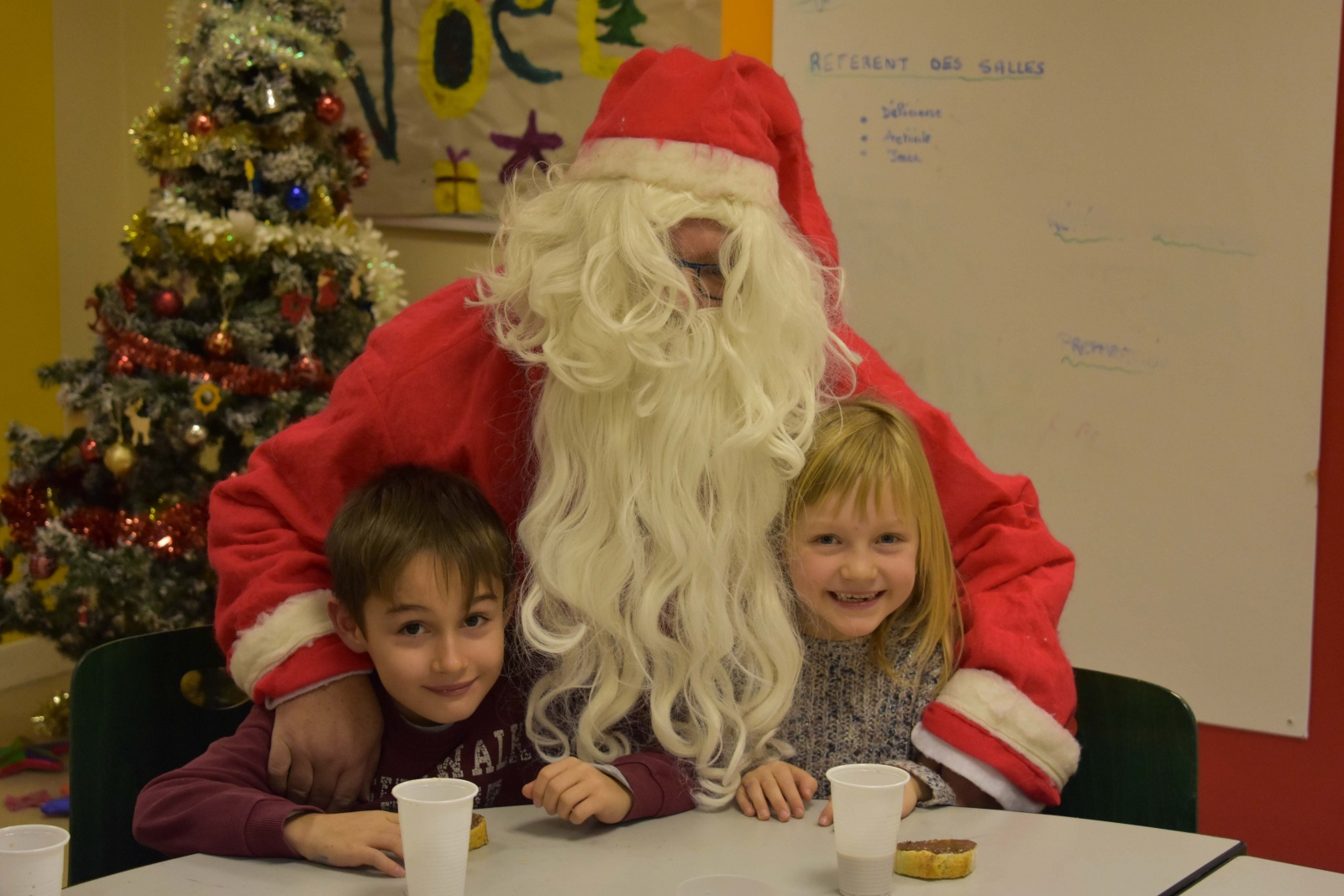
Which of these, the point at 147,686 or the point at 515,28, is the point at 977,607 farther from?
the point at 515,28

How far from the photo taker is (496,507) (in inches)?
77.0

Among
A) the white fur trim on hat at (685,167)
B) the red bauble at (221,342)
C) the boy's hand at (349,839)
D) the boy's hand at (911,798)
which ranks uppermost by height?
the white fur trim on hat at (685,167)

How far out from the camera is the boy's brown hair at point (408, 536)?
163 centimetres

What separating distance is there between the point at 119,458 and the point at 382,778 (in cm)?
204

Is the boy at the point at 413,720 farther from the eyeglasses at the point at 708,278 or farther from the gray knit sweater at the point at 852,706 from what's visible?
the eyeglasses at the point at 708,278

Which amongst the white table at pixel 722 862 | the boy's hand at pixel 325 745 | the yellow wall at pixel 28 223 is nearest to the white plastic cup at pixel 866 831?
the white table at pixel 722 862

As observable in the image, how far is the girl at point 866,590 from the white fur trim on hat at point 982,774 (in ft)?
0.11

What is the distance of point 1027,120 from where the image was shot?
9.89 ft

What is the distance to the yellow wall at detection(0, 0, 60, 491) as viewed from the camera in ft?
14.2

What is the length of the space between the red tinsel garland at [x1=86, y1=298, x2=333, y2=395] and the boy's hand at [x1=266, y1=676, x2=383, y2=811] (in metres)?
1.93

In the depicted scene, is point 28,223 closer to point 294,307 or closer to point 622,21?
point 294,307

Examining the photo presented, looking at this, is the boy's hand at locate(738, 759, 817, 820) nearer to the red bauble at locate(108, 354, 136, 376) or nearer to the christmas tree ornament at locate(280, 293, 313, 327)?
the christmas tree ornament at locate(280, 293, 313, 327)

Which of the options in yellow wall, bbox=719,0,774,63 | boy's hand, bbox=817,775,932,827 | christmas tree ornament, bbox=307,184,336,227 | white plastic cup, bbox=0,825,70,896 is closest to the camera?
white plastic cup, bbox=0,825,70,896

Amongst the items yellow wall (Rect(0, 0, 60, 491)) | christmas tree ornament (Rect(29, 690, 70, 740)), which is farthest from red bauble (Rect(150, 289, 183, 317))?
christmas tree ornament (Rect(29, 690, 70, 740))
